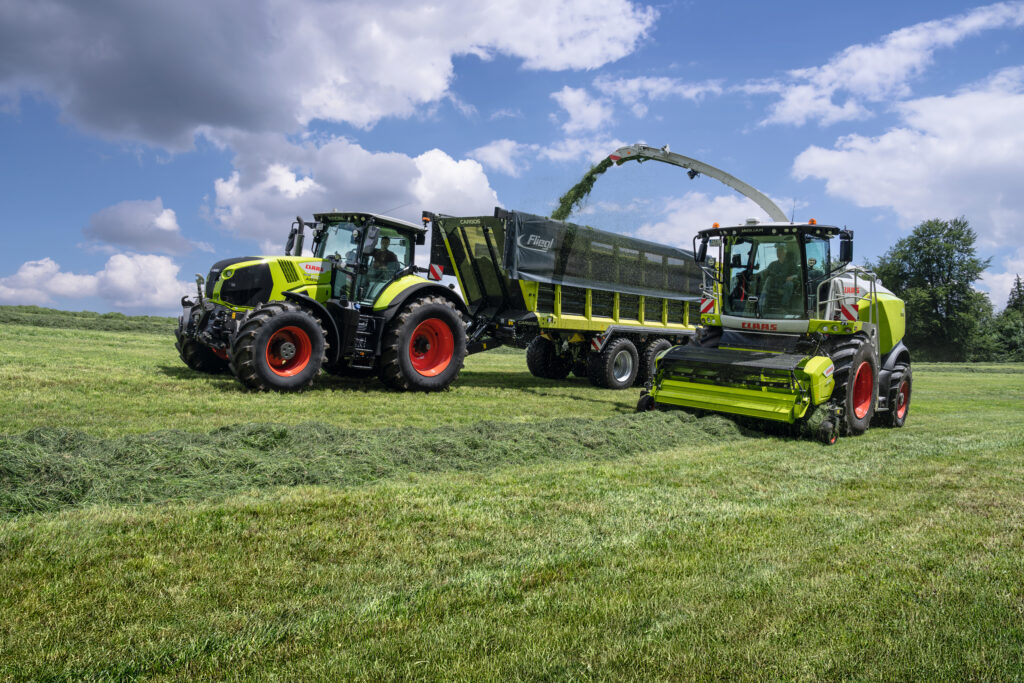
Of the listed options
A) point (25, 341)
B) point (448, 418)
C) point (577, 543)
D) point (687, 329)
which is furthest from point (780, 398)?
point (25, 341)

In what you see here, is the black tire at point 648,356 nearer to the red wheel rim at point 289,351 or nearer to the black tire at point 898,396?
the black tire at point 898,396

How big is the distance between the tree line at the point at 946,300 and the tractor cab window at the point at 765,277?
46.2 m

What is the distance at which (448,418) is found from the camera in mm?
8008

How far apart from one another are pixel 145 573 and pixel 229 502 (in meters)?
1.11

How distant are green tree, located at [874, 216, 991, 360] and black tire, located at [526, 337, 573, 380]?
43.7 metres

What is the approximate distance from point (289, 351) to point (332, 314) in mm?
988

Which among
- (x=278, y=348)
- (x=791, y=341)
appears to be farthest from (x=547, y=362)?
(x=278, y=348)

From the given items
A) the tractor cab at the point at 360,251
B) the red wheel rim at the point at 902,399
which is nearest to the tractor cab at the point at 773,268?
the red wheel rim at the point at 902,399

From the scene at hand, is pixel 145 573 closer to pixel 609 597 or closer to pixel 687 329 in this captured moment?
pixel 609 597

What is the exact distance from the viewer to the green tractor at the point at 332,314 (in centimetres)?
922

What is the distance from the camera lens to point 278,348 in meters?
9.34

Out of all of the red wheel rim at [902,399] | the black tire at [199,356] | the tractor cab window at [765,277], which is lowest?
the red wheel rim at [902,399]

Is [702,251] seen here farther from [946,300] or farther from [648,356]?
[946,300]

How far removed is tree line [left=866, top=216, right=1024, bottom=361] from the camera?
47656 millimetres
